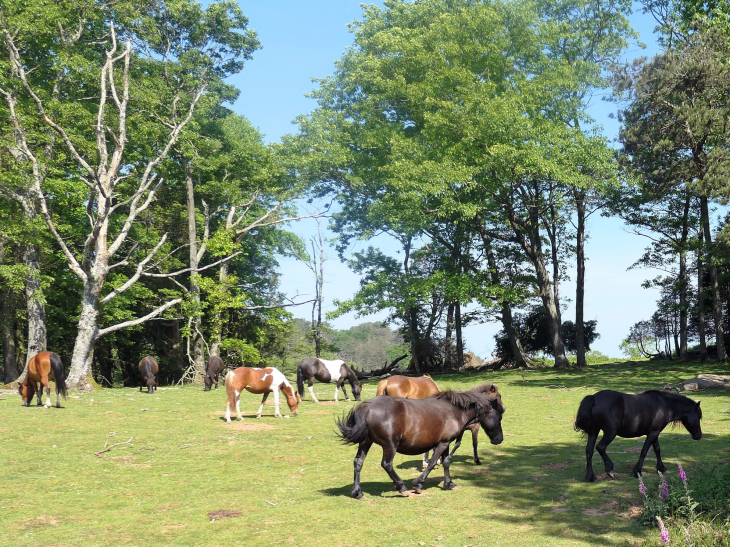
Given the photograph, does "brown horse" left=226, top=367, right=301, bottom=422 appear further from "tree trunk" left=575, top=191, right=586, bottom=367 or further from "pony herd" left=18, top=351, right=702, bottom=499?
"tree trunk" left=575, top=191, right=586, bottom=367

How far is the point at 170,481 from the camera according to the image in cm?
983

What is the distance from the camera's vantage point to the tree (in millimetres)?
25734

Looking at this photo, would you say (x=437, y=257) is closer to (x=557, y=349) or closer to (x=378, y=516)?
(x=557, y=349)

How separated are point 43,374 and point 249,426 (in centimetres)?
734

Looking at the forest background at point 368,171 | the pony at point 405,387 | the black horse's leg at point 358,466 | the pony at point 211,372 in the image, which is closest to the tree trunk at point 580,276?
the forest background at point 368,171

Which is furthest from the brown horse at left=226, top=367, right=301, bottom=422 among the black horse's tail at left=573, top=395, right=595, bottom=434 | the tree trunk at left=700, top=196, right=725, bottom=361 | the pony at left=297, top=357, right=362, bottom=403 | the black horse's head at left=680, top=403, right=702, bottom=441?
the tree trunk at left=700, top=196, right=725, bottom=361

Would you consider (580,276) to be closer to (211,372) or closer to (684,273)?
(684,273)

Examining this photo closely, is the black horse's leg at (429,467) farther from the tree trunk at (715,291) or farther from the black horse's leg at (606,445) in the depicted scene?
the tree trunk at (715,291)

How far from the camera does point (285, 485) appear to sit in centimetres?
965

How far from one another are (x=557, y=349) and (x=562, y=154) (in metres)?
11.6

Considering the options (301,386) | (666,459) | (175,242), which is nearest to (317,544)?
(666,459)

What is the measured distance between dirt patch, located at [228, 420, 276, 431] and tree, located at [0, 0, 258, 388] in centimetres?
1301

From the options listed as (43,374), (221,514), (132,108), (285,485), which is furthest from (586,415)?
(132,108)

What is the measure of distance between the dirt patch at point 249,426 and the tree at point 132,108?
13.0 meters
